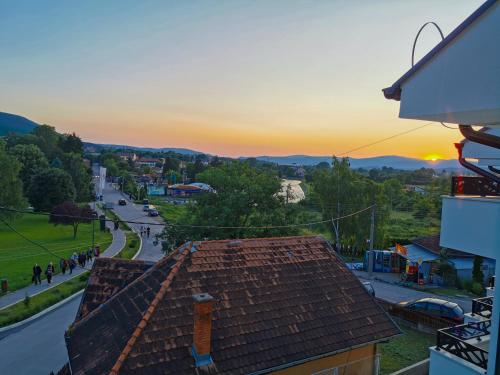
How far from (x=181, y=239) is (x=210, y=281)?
11856mm

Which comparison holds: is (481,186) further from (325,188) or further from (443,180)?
(443,180)

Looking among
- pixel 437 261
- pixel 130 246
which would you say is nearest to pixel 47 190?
pixel 130 246

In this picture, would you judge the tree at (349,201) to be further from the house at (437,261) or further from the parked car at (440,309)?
the parked car at (440,309)

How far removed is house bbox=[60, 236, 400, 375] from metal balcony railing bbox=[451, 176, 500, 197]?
547 cm

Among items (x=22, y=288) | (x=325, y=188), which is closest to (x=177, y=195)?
(x=325, y=188)

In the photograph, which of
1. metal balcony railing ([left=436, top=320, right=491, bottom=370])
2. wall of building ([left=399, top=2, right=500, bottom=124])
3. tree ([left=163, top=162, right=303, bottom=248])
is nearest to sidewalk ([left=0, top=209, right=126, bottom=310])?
tree ([left=163, top=162, right=303, bottom=248])

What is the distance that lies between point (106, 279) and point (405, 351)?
39.2ft

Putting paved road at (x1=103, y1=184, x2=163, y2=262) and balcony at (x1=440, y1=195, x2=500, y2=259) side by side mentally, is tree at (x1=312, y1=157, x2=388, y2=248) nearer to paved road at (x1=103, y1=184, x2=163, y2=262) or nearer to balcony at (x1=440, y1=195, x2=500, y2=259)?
paved road at (x1=103, y1=184, x2=163, y2=262)

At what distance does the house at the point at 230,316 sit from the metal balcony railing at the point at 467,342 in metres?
3.93

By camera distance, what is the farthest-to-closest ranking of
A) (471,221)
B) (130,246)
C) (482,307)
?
1. (130,246)
2. (482,307)
3. (471,221)

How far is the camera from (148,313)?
9172mm

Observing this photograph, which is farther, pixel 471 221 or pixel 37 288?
pixel 37 288

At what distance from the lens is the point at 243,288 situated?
35.8 feet

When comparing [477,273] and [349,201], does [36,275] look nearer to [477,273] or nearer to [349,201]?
[349,201]
